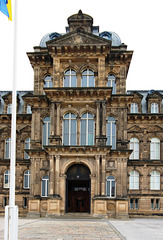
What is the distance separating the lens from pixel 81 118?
36875 millimetres

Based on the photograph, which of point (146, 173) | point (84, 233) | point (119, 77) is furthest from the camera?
point (146, 173)

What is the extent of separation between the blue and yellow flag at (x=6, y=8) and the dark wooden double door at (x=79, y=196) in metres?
28.7

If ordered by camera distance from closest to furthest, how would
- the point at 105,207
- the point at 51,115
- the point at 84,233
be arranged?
the point at 84,233 < the point at 105,207 < the point at 51,115

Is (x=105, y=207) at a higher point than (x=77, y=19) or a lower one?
lower

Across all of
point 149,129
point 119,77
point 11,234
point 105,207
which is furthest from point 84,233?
point 149,129

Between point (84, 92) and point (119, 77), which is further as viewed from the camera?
point (119, 77)

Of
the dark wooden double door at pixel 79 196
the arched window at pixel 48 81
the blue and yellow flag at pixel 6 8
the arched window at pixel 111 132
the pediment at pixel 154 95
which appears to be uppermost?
the arched window at pixel 48 81

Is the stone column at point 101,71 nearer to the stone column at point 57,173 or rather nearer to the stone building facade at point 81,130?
the stone building facade at point 81,130

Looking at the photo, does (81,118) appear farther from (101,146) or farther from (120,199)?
(120,199)

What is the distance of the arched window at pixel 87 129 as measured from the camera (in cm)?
3647

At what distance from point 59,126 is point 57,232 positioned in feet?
49.1

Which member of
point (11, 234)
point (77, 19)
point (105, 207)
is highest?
point (77, 19)

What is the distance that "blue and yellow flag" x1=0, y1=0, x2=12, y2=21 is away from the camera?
14484mm

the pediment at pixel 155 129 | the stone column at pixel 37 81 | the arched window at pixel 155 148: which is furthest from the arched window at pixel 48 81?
the arched window at pixel 155 148
